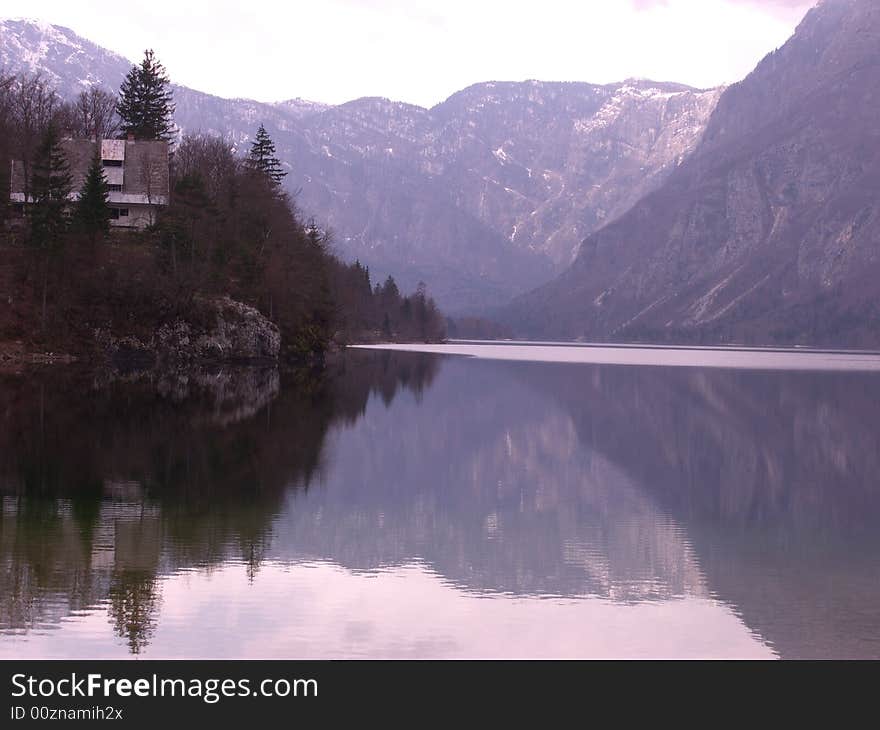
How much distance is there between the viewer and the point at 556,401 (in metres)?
69.8

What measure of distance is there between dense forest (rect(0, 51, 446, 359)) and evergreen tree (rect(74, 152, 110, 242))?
3.7 inches

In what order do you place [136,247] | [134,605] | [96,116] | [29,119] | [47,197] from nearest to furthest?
1. [134,605]
2. [47,197]
3. [136,247]
4. [29,119]
5. [96,116]

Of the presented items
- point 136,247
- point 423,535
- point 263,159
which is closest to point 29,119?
point 136,247

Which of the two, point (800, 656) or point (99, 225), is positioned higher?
point (99, 225)

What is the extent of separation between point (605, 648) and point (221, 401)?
1709 inches

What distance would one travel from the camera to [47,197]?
3573 inches

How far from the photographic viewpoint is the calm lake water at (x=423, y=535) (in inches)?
712

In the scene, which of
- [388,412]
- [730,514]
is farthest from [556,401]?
[730,514]

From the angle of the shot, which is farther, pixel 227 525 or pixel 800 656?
pixel 227 525

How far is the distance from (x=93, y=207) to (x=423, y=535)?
73.2m

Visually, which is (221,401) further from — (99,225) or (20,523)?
(99,225)

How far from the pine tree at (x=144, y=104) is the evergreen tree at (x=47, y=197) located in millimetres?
21534

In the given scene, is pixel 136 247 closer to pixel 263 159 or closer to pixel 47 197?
pixel 47 197
